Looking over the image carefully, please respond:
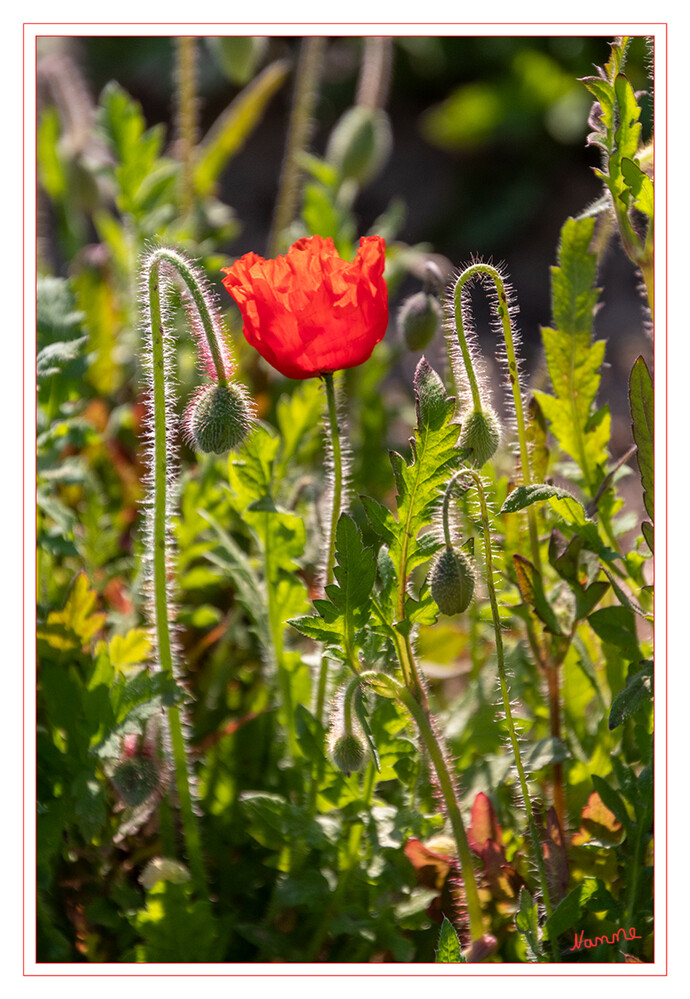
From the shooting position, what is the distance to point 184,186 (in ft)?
6.10

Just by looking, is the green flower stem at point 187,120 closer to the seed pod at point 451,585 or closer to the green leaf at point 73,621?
the green leaf at point 73,621

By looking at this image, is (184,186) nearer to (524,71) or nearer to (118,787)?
(118,787)

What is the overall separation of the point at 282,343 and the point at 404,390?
1.48 m

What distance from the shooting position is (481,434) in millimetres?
932

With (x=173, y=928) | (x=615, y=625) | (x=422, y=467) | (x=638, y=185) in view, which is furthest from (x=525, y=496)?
(x=173, y=928)

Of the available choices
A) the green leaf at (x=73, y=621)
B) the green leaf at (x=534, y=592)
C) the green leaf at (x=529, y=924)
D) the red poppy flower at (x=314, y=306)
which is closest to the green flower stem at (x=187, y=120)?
the green leaf at (x=73, y=621)

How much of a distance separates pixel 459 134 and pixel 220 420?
2713 millimetres

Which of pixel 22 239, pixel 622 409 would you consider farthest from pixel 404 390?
pixel 22 239

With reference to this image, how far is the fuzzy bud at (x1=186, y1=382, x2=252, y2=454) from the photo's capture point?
938 mm

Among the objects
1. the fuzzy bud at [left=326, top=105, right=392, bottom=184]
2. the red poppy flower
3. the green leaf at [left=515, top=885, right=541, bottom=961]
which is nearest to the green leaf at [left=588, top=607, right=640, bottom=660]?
the green leaf at [left=515, top=885, right=541, bottom=961]

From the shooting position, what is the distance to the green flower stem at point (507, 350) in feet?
2.96

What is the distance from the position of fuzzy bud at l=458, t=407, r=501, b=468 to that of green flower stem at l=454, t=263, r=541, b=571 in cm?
1

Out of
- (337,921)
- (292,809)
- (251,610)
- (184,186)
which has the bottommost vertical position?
(337,921)
